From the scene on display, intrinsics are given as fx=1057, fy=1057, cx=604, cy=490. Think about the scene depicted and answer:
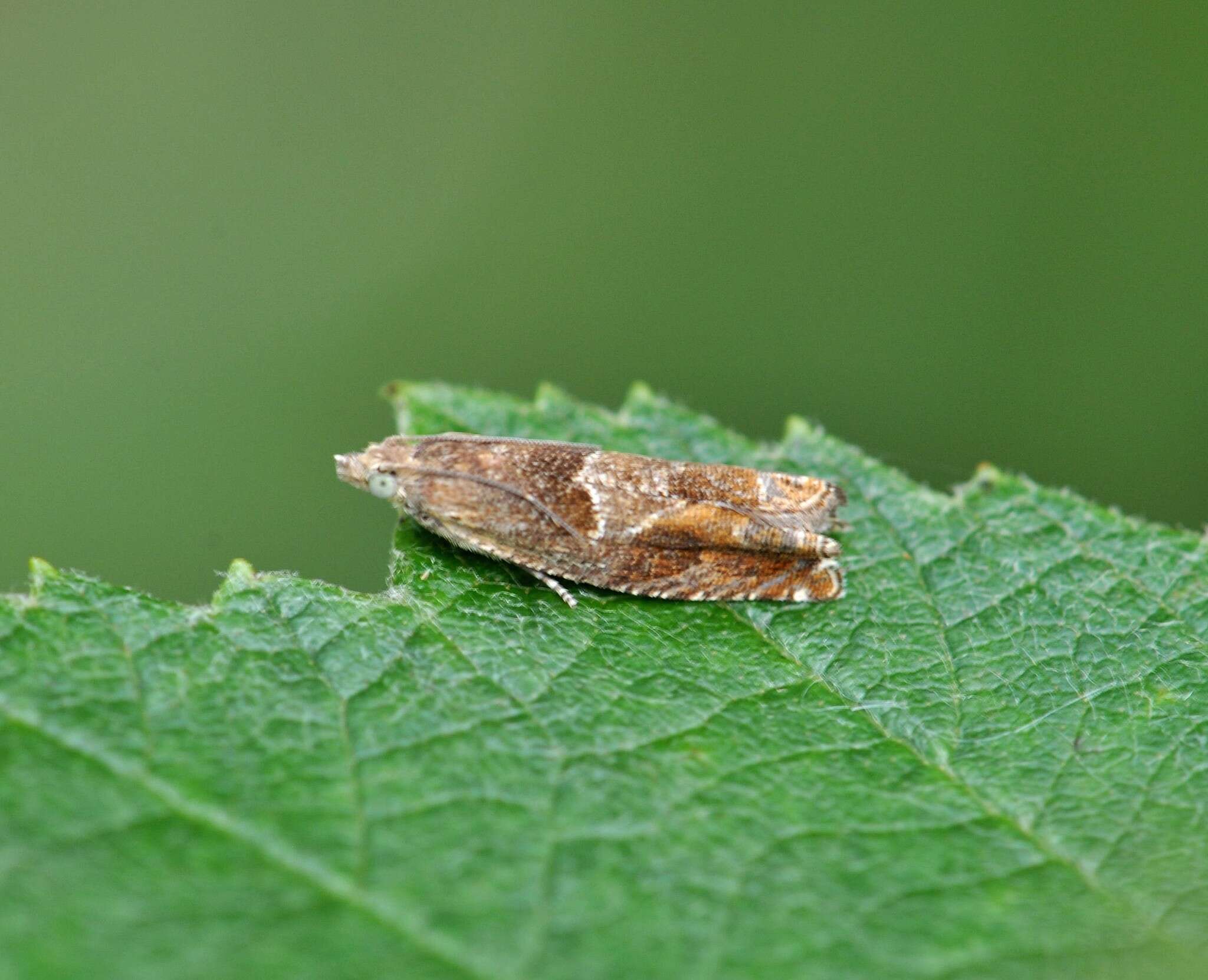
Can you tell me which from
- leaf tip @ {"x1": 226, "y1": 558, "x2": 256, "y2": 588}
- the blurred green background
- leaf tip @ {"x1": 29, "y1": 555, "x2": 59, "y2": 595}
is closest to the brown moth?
leaf tip @ {"x1": 226, "y1": 558, "x2": 256, "y2": 588}

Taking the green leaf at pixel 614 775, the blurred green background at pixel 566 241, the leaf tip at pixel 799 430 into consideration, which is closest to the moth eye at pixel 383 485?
the green leaf at pixel 614 775

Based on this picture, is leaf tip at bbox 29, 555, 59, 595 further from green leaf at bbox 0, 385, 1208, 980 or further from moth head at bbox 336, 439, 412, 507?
moth head at bbox 336, 439, 412, 507

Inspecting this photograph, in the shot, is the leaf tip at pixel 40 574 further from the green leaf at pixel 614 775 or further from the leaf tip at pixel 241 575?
the leaf tip at pixel 241 575

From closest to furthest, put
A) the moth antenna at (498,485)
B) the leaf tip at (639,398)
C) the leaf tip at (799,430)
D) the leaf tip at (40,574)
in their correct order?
the leaf tip at (40,574) → the moth antenna at (498,485) → the leaf tip at (799,430) → the leaf tip at (639,398)

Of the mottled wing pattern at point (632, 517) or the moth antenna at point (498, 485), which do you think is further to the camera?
the moth antenna at point (498, 485)

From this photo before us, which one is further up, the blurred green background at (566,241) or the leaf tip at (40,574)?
the blurred green background at (566,241)

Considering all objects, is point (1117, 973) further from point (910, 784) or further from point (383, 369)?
point (383, 369)

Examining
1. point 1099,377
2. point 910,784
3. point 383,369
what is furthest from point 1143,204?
point 910,784
